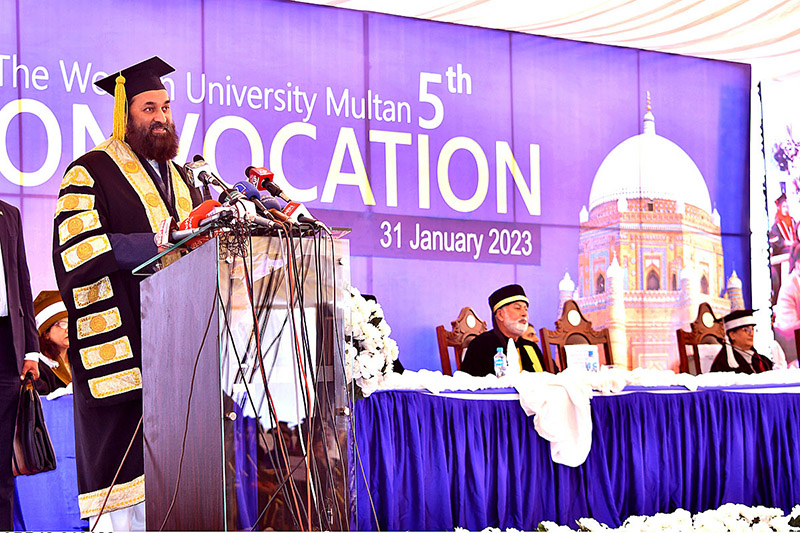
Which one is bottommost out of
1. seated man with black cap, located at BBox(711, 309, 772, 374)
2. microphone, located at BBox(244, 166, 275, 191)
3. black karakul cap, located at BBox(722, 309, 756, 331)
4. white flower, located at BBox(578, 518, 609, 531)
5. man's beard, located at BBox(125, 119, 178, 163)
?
white flower, located at BBox(578, 518, 609, 531)

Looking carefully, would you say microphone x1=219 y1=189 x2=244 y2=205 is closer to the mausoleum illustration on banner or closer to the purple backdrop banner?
the purple backdrop banner

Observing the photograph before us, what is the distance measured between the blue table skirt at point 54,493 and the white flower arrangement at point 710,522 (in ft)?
5.39

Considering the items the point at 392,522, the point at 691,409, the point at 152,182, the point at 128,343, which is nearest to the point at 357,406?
the point at 392,522

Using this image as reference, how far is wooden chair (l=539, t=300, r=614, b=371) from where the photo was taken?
5356mm

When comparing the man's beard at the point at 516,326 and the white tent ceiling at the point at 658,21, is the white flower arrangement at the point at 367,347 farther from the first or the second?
the white tent ceiling at the point at 658,21

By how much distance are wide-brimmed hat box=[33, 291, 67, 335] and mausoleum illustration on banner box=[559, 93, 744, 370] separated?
134 inches

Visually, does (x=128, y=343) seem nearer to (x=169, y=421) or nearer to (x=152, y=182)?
(x=152, y=182)

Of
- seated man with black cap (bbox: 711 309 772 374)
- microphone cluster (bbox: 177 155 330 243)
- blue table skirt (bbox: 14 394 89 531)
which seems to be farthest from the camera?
seated man with black cap (bbox: 711 309 772 374)

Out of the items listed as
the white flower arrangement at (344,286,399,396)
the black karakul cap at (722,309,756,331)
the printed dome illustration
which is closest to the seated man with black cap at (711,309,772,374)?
the black karakul cap at (722,309,756,331)

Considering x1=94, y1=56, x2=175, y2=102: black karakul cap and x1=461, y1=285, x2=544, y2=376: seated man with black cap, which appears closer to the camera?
x1=94, y1=56, x2=175, y2=102: black karakul cap

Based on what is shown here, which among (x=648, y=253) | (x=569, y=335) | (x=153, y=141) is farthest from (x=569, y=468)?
(x=648, y=253)

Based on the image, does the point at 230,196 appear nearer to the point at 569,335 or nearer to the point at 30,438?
the point at 30,438

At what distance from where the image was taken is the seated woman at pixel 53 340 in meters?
4.38

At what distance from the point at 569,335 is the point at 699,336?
1075 millimetres
